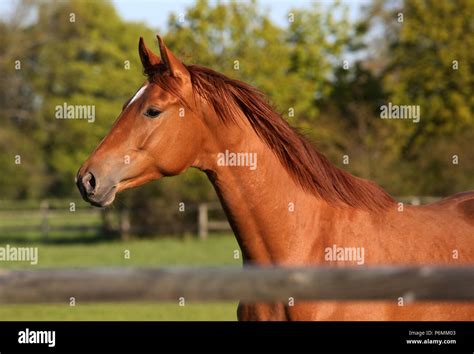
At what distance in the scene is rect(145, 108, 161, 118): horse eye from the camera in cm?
435

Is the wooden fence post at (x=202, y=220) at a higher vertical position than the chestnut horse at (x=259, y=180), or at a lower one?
higher

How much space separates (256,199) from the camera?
445 centimetres

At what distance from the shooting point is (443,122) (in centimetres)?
2938

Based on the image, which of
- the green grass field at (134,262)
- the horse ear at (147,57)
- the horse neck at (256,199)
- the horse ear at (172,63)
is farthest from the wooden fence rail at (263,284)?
the horse ear at (147,57)

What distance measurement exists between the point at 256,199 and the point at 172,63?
906 millimetres

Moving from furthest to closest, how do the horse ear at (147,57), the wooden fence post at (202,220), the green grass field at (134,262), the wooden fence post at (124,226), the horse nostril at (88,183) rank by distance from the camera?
the wooden fence post at (124,226), the wooden fence post at (202,220), the green grass field at (134,262), the horse ear at (147,57), the horse nostril at (88,183)

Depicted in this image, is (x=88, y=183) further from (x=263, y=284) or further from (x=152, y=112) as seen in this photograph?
(x=263, y=284)

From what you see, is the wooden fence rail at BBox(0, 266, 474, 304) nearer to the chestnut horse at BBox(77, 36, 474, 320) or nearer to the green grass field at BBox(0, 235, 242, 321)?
the green grass field at BBox(0, 235, 242, 321)

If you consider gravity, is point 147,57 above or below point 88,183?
above

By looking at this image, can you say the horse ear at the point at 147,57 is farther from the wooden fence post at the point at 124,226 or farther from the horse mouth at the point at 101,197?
the wooden fence post at the point at 124,226

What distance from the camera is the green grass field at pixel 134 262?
1065 cm

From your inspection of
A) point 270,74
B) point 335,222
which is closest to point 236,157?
point 335,222

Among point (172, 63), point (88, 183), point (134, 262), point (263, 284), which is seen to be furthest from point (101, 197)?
point (134, 262)
